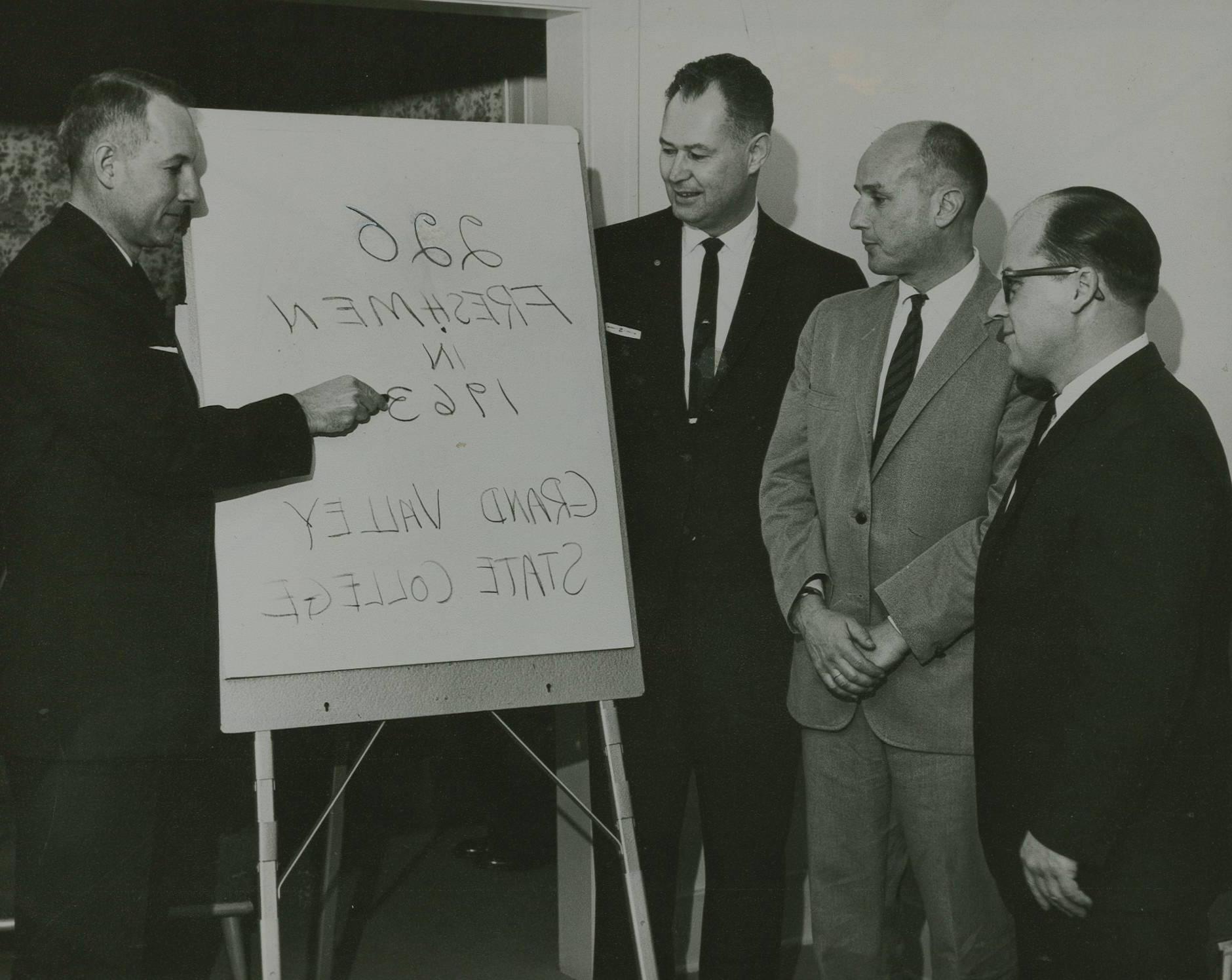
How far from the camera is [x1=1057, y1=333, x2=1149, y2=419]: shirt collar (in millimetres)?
1684

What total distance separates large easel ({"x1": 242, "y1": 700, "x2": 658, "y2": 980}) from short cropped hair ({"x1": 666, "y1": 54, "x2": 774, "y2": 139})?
3.55ft

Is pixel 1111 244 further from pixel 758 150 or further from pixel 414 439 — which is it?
pixel 414 439

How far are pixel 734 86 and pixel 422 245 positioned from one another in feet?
2.24

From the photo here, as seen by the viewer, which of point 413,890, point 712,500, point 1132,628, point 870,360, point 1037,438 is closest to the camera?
point 1132,628

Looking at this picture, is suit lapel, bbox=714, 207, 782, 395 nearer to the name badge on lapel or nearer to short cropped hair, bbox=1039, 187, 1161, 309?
the name badge on lapel

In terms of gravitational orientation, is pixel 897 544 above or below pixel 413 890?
above

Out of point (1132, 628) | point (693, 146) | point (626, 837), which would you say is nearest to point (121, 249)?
point (693, 146)

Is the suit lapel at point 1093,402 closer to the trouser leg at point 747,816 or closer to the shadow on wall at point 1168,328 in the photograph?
the trouser leg at point 747,816

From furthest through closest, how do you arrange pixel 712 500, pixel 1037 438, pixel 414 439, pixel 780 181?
pixel 780 181
pixel 712 500
pixel 414 439
pixel 1037 438

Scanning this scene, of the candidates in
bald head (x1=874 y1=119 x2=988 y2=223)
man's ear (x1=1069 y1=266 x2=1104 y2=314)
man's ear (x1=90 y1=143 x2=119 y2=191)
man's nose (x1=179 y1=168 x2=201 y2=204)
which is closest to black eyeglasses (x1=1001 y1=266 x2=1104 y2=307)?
man's ear (x1=1069 y1=266 x2=1104 y2=314)

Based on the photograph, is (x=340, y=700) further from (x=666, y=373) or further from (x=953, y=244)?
(x=953, y=244)

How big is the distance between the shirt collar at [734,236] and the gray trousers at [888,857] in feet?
2.95

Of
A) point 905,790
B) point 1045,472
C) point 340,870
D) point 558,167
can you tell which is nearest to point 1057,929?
point 905,790

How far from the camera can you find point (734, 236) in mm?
2412
